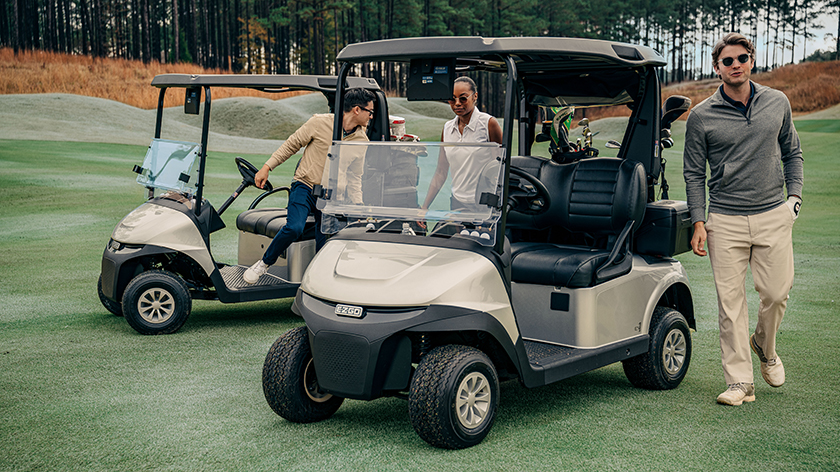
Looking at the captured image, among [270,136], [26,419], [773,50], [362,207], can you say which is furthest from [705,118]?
[773,50]

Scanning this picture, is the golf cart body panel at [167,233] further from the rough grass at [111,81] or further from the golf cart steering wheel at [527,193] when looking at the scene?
the rough grass at [111,81]

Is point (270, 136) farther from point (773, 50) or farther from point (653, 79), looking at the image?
point (773, 50)

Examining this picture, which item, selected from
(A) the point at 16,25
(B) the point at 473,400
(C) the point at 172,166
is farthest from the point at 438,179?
(A) the point at 16,25

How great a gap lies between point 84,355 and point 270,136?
99.7 ft

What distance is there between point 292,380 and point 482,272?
983 mm

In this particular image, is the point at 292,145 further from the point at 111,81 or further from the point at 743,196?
the point at 111,81

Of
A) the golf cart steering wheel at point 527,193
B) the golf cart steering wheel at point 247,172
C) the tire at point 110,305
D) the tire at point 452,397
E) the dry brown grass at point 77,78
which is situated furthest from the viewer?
the dry brown grass at point 77,78

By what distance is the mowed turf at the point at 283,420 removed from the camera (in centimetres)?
319

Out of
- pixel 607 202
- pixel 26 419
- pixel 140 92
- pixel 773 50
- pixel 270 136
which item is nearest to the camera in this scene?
pixel 26 419

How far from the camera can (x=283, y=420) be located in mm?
3701

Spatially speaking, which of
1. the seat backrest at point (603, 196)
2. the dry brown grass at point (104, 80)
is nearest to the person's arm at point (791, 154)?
the seat backrest at point (603, 196)

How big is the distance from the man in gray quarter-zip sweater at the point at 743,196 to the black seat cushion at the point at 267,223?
3083mm

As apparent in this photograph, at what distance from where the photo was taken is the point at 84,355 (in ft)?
16.2

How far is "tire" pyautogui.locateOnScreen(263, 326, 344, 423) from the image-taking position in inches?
137
